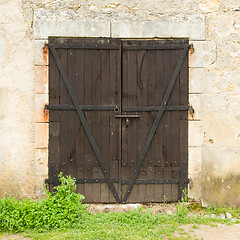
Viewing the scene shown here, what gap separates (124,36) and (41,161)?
2019 millimetres

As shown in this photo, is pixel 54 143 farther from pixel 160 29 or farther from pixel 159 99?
pixel 160 29

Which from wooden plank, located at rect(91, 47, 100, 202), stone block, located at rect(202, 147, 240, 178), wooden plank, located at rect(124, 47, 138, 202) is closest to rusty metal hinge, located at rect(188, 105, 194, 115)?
stone block, located at rect(202, 147, 240, 178)

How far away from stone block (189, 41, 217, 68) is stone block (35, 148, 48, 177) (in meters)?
2.35

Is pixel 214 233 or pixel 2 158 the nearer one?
pixel 214 233

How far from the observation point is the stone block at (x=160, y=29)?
4.27m

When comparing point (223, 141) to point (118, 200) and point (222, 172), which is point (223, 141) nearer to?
point (222, 172)

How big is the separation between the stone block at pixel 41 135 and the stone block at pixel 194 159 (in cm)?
197

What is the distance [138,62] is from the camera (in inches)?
170

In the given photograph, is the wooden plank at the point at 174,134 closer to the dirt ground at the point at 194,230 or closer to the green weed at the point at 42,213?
the dirt ground at the point at 194,230

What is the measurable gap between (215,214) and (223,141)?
97 centimetres

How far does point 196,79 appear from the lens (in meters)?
4.31

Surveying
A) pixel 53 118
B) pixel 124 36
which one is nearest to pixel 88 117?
pixel 53 118

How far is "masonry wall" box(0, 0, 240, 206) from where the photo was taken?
4242 mm

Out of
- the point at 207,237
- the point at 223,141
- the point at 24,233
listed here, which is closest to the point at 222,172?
the point at 223,141
